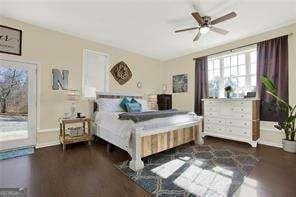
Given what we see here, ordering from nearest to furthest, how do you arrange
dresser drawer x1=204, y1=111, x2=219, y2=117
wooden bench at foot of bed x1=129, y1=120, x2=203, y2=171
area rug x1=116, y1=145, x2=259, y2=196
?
area rug x1=116, y1=145, x2=259, y2=196, wooden bench at foot of bed x1=129, y1=120, x2=203, y2=171, dresser drawer x1=204, y1=111, x2=219, y2=117

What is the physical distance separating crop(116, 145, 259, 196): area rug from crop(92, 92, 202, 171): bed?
0.70 ft

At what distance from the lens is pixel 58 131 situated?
14.4 feet

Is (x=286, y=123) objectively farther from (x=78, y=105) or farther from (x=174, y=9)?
(x=78, y=105)

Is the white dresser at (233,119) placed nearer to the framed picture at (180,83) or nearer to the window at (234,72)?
the window at (234,72)

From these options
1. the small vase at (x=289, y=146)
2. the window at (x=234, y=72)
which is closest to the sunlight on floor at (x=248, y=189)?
the small vase at (x=289, y=146)

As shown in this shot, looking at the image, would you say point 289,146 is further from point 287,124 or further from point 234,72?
point 234,72

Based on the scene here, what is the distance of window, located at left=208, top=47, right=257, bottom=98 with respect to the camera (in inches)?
187

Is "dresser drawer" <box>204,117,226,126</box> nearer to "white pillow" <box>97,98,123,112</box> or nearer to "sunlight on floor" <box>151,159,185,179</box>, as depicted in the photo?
"sunlight on floor" <box>151,159,185,179</box>

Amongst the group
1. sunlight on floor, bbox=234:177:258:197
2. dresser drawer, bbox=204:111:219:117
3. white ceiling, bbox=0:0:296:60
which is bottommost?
sunlight on floor, bbox=234:177:258:197

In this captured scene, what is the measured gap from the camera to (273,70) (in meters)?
4.18

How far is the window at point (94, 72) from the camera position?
500 centimetres

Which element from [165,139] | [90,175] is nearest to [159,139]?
[165,139]

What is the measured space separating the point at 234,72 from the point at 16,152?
574 cm

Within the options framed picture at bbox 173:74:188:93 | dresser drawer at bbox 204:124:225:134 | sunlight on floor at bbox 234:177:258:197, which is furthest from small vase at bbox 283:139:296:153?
framed picture at bbox 173:74:188:93
